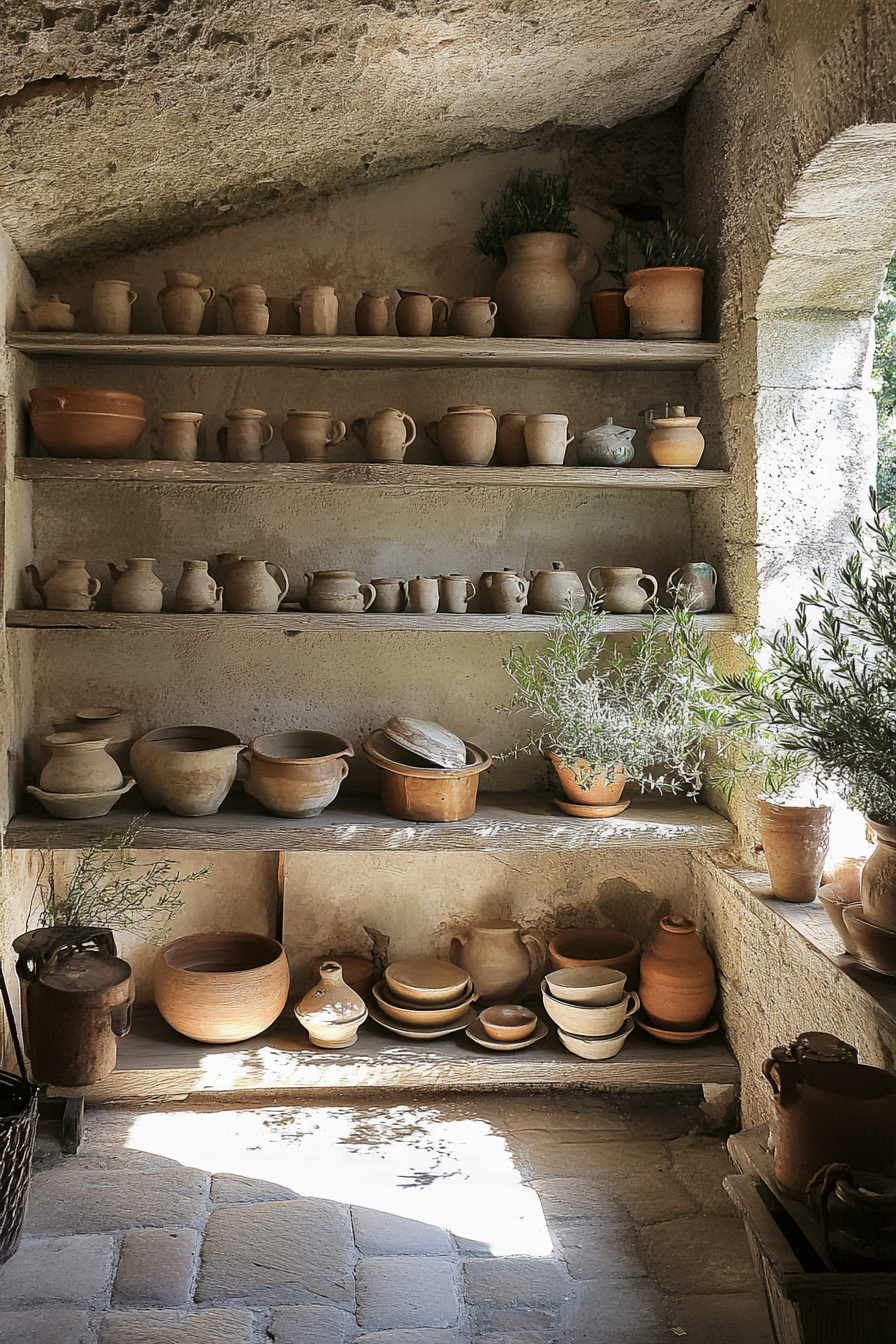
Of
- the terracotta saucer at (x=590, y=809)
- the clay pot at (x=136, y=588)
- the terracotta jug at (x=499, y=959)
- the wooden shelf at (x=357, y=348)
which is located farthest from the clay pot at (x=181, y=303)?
the terracotta jug at (x=499, y=959)

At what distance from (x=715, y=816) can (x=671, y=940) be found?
37 centimetres

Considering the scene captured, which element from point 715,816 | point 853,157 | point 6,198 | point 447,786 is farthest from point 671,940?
point 6,198

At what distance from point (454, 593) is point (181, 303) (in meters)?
1.08

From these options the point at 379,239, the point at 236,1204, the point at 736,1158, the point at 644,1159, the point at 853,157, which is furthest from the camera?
the point at 379,239

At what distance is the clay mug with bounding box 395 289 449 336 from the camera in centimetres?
282

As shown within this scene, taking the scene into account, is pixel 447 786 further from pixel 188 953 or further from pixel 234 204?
pixel 234 204

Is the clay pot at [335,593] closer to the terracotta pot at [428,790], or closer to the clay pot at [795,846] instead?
the terracotta pot at [428,790]

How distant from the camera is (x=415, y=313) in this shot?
9.28ft

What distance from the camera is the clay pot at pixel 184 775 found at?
277cm

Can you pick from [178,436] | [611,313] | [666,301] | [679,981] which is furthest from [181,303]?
[679,981]

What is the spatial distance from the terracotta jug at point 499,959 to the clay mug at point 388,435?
140cm

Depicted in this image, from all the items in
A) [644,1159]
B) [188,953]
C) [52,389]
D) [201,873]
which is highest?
[52,389]

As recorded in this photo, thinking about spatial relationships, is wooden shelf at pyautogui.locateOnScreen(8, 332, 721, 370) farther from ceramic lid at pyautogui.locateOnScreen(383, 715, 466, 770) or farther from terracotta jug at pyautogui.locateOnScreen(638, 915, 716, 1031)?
terracotta jug at pyautogui.locateOnScreen(638, 915, 716, 1031)

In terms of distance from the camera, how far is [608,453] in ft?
9.39
